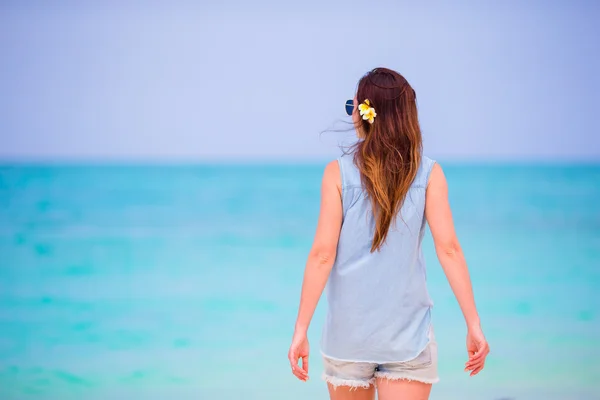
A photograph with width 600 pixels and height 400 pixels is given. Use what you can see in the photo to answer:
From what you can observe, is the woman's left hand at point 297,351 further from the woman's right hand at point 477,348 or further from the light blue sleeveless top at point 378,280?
the woman's right hand at point 477,348

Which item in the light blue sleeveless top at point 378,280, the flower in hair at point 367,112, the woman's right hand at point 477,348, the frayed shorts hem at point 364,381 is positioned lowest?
the frayed shorts hem at point 364,381

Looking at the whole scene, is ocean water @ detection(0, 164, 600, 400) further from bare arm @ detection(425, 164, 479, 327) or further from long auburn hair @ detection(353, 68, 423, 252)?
long auburn hair @ detection(353, 68, 423, 252)

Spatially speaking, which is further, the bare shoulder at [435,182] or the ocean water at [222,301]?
the ocean water at [222,301]

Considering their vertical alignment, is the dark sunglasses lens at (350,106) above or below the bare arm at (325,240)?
above

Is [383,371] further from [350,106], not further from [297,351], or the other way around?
[350,106]

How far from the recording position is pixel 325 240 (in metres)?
1.78

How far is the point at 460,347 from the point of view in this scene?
391 centimetres

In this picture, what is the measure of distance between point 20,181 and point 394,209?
37.3 ft

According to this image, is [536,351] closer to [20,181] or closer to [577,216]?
[577,216]

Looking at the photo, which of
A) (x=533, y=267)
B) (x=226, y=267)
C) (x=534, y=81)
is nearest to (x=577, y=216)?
(x=534, y=81)

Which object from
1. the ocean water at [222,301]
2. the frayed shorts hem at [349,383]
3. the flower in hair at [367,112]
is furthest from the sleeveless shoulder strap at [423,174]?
the ocean water at [222,301]

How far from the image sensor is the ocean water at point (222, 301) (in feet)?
11.5

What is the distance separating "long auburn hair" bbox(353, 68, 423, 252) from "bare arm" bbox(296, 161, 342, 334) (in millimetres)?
62

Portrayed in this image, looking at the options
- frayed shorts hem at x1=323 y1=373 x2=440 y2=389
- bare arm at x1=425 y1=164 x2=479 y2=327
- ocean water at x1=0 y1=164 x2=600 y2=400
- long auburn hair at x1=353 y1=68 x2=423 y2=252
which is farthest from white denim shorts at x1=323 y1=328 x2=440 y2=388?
ocean water at x1=0 y1=164 x2=600 y2=400
